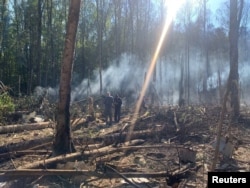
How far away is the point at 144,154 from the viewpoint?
29.5 ft

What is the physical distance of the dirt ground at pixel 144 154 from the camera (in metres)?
6.38

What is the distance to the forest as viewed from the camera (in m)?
6.96

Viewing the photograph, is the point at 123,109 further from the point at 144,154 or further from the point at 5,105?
the point at 144,154

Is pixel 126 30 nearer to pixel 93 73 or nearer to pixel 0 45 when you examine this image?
pixel 93 73

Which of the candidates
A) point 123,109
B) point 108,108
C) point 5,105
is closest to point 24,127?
point 5,105

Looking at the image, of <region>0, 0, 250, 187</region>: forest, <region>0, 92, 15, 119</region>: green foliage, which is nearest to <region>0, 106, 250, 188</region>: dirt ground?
<region>0, 0, 250, 187</region>: forest

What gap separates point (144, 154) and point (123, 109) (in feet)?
34.2

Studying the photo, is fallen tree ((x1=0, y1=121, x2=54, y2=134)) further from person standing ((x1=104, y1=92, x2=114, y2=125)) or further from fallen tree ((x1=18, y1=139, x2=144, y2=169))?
fallen tree ((x1=18, y1=139, x2=144, y2=169))

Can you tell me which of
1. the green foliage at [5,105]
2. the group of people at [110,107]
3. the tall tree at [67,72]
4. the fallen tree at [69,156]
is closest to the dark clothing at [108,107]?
the group of people at [110,107]

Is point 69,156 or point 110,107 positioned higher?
point 110,107

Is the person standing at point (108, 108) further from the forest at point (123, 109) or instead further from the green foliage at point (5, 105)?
the green foliage at point (5, 105)

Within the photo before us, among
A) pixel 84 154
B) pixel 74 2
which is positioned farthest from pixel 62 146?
pixel 74 2

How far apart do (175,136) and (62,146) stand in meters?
4.22

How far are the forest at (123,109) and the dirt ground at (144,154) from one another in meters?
0.03
